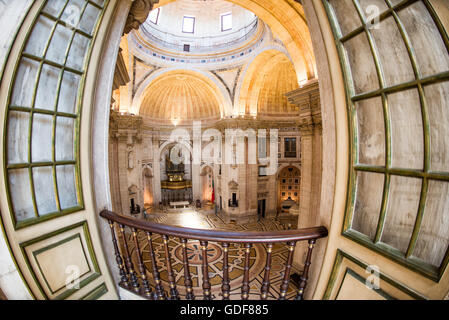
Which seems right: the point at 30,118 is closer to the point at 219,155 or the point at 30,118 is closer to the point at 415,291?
the point at 415,291

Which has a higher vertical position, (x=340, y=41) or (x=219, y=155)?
(x=340, y=41)

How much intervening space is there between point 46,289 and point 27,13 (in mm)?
2526

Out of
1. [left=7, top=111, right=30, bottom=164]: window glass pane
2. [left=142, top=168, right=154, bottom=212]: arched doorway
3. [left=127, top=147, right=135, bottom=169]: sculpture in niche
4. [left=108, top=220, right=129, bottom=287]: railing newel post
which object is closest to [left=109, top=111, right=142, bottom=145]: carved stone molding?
[left=127, top=147, right=135, bottom=169]: sculpture in niche

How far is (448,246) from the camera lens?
1.08 m

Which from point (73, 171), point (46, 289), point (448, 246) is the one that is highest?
point (73, 171)

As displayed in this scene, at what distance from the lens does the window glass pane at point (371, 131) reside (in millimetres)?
1390

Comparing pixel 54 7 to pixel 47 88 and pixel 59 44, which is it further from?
pixel 47 88

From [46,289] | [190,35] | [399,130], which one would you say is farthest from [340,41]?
[190,35]

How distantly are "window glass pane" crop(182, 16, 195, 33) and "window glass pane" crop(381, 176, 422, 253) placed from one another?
14.8m

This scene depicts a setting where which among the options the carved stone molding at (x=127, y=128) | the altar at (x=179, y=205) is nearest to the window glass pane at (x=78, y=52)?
the carved stone molding at (x=127, y=128)

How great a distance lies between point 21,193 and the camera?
1580mm

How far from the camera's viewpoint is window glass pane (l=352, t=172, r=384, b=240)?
143 centimetres

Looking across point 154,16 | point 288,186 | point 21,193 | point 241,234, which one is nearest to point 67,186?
point 21,193

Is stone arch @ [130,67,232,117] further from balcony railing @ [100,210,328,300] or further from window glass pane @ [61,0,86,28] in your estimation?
balcony railing @ [100,210,328,300]
